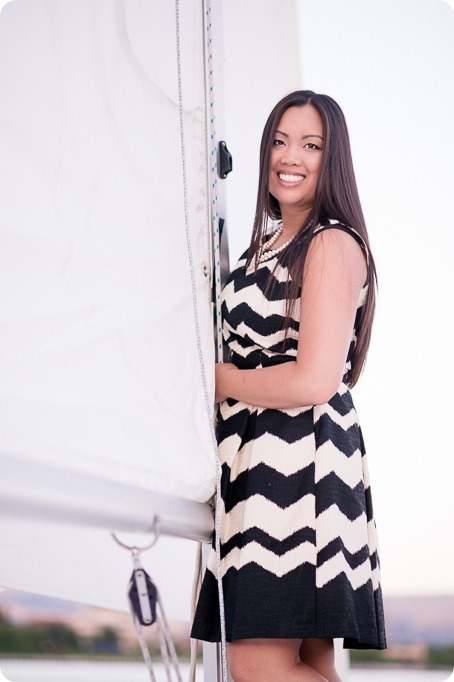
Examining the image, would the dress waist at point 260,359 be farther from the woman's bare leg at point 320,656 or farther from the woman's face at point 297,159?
the woman's bare leg at point 320,656

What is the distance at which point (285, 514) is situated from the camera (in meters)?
1.13

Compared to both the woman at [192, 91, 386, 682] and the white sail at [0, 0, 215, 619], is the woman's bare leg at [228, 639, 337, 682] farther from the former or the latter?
the white sail at [0, 0, 215, 619]

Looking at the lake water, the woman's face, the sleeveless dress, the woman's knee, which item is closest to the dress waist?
the sleeveless dress

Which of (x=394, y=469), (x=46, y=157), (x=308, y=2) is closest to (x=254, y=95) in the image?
(x=308, y=2)

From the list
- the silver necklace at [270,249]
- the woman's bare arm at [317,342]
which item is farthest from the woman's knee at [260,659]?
the silver necklace at [270,249]

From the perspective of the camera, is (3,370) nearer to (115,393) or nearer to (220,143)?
(115,393)

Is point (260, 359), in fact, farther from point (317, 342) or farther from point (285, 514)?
point (285, 514)

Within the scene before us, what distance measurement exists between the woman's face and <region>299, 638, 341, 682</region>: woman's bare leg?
648 millimetres

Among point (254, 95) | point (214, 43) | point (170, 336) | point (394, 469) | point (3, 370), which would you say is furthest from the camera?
point (394, 469)

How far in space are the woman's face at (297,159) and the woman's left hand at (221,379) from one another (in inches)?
11.8

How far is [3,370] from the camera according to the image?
0.71 meters

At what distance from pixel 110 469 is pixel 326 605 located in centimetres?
42

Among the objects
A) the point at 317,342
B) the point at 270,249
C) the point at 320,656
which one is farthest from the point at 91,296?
→ the point at 320,656

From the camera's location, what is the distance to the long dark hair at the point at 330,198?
126 cm
